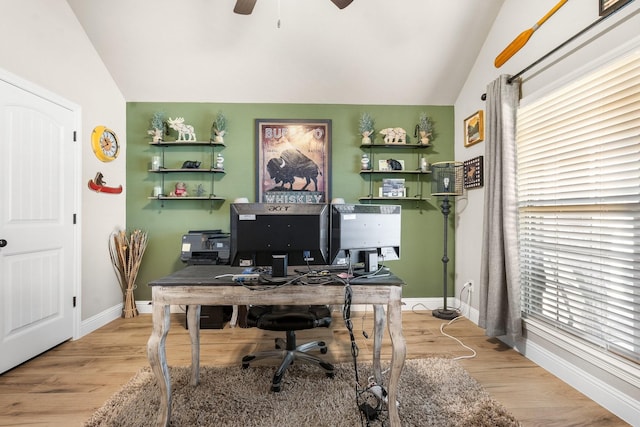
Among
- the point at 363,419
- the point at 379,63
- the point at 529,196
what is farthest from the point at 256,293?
the point at 379,63

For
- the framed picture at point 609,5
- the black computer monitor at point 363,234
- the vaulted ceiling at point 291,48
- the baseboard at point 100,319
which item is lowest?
the baseboard at point 100,319

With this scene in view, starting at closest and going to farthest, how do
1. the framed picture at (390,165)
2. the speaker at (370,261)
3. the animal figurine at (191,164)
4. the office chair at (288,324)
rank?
the speaker at (370,261), the office chair at (288,324), the animal figurine at (191,164), the framed picture at (390,165)

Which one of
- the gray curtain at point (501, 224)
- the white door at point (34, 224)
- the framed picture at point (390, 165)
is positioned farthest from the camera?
the framed picture at point (390, 165)

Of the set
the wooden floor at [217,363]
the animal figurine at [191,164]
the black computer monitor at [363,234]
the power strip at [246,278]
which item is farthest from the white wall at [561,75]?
the animal figurine at [191,164]

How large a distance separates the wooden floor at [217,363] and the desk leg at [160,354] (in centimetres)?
55

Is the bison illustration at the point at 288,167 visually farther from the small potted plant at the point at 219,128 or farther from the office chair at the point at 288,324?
the office chair at the point at 288,324

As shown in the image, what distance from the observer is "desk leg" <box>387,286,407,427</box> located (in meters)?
1.50

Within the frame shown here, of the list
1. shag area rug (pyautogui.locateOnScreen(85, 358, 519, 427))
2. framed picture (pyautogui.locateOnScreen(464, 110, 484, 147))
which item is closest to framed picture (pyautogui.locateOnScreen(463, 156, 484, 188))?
framed picture (pyautogui.locateOnScreen(464, 110, 484, 147))

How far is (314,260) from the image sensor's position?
5.49 feet

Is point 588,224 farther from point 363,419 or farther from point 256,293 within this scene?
point 256,293

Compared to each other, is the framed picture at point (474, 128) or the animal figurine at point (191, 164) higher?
the framed picture at point (474, 128)

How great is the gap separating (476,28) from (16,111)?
4.13 meters

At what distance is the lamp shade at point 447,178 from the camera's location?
3.15 m

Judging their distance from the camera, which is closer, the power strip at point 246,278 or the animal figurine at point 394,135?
the power strip at point 246,278
